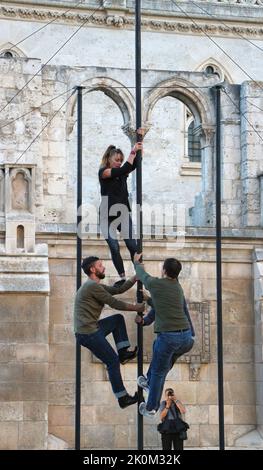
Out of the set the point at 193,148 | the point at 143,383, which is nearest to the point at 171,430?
the point at 143,383

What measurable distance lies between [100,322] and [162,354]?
729mm

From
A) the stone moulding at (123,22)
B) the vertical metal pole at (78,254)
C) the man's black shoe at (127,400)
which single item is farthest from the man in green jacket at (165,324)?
the stone moulding at (123,22)

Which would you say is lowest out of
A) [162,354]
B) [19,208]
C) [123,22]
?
[162,354]

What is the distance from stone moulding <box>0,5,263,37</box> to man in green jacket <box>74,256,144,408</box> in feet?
45.0

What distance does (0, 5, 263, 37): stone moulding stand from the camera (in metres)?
26.6

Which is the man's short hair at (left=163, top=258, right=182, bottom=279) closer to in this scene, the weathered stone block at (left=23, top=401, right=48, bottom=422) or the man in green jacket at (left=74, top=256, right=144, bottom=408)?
the man in green jacket at (left=74, top=256, right=144, bottom=408)

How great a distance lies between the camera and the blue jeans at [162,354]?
44.1 feet

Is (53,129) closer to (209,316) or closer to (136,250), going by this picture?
(209,316)

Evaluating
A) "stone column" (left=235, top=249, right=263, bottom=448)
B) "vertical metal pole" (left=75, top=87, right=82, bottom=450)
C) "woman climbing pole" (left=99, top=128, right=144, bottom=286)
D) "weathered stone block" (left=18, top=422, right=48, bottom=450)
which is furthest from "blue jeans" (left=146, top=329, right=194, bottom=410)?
"stone column" (left=235, top=249, right=263, bottom=448)

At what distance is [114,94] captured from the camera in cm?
2044

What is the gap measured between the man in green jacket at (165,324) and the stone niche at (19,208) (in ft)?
19.2

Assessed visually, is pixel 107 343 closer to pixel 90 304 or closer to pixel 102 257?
pixel 90 304
